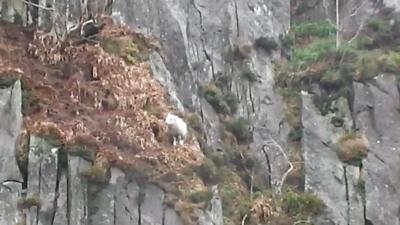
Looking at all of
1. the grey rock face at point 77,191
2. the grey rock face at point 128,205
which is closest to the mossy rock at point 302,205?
the grey rock face at point 128,205

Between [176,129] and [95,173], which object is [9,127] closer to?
[95,173]

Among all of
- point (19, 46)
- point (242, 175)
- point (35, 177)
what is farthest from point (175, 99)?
point (35, 177)

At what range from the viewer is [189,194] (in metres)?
12.5

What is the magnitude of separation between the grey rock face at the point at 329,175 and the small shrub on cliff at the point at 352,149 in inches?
4.8

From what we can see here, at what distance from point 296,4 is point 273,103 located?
15.1ft

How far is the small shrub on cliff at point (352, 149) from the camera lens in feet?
47.6

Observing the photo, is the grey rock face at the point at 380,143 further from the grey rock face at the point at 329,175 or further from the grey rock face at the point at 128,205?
the grey rock face at the point at 128,205

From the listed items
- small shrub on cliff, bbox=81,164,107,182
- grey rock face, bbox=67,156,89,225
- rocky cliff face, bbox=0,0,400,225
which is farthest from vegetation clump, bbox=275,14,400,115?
grey rock face, bbox=67,156,89,225

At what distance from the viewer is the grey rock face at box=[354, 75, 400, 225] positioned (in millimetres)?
13953

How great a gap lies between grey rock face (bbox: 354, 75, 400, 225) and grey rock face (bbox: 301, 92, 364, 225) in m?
0.25

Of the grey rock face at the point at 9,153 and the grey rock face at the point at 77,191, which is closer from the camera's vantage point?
the grey rock face at the point at 9,153

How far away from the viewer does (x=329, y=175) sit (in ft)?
46.9

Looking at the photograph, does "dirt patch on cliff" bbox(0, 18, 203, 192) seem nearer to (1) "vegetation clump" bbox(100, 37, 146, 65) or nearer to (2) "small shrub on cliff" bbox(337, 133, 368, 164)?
(1) "vegetation clump" bbox(100, 37, 146, 65)

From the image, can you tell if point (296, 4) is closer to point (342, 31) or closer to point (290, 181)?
point (342, 31)
